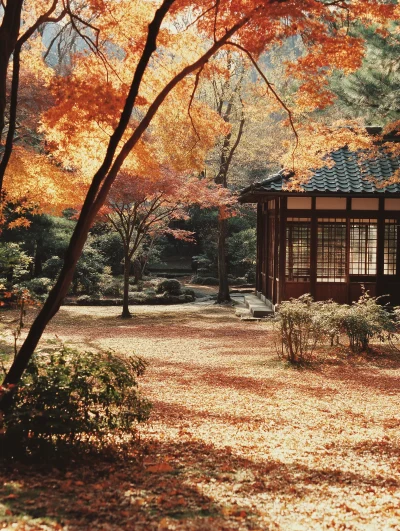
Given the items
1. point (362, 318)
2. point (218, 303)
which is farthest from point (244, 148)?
point (362, 318)

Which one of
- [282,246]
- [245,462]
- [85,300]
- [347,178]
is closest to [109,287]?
[85,300]

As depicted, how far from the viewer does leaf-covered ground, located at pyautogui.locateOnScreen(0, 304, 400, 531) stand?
137 inches

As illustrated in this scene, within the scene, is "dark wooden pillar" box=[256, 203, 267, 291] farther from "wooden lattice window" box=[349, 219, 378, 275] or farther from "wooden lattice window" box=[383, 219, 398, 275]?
"wooden lattice window" box=[383, 219, 398, 275]

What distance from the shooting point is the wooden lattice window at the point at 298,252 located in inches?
578

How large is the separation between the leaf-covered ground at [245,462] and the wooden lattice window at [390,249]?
16.8ft

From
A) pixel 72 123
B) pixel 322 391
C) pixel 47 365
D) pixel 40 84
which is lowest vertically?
pixel 322 391

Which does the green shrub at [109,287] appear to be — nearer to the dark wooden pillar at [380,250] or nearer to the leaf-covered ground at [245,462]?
the dark wooden pillar at [380,250]

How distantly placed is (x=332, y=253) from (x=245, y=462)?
10.4m

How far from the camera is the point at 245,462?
4.73 meters

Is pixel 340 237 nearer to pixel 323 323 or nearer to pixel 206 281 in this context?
pixel 323 323

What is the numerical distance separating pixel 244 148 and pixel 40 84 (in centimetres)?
997

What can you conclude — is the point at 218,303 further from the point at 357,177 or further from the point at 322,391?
the point at 322,391

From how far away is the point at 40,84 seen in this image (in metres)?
12.6

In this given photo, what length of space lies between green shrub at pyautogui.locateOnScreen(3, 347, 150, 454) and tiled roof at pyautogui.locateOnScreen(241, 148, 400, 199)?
9.60m
